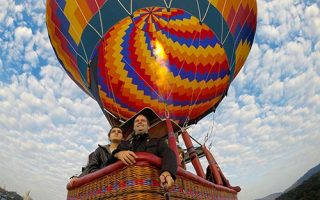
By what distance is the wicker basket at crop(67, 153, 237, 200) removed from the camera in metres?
2.45

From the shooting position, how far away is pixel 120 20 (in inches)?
314

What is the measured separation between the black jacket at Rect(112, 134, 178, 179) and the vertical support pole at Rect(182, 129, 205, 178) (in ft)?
12.9

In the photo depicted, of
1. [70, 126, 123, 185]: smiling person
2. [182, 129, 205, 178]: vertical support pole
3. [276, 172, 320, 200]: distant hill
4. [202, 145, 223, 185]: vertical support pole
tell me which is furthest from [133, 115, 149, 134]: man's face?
[276, 172, 320, 200]: distant hill

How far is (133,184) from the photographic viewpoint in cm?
245

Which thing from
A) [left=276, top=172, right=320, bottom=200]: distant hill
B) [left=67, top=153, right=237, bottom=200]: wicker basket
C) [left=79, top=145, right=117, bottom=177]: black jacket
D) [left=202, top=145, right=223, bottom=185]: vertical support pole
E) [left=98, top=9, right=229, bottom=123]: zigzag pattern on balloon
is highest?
[left=276, top=172, right=320, bottom=200]: distant hill

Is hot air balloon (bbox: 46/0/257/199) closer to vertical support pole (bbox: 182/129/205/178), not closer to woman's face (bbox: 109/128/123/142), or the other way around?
vertical support pole (bbox: 182/129/205/178)

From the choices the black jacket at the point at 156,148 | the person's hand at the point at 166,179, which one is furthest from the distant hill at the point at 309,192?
the person's hand at the point at 166,179

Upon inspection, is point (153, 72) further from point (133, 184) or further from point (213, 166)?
point (133, 184)

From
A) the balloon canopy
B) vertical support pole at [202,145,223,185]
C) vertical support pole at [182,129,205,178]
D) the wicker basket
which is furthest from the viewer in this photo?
the balloon canopy

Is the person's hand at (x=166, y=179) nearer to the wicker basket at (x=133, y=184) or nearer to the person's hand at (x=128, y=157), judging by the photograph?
the wicker basket at (x=133, y=184)

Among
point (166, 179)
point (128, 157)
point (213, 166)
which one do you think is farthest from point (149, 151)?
point (213, 166)

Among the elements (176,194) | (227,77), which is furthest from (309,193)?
(176,194)

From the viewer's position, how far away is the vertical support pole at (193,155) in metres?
6.75

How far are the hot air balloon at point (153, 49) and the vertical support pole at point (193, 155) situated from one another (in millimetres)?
102
